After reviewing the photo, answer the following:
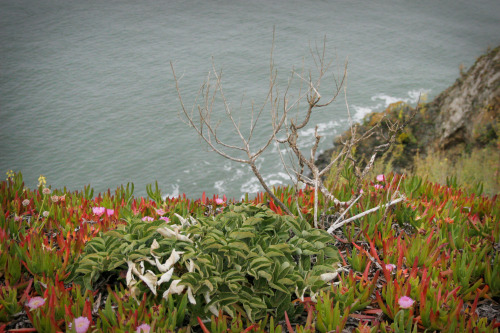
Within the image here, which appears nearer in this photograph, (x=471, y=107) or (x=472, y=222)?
(x=472, y=222)

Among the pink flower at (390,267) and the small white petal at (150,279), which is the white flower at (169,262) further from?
the pink flower at (390,267)

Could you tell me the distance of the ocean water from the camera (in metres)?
12.8

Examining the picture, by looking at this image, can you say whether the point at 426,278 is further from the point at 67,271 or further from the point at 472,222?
the point at 67,271

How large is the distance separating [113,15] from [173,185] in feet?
44.5

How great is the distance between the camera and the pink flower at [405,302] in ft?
8.10

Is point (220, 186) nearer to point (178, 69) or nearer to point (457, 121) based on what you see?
point (457, 121)

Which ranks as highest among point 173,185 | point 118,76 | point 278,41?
point 278,41

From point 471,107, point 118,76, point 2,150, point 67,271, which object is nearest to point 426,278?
point 67,271

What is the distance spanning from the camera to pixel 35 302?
2434 mm

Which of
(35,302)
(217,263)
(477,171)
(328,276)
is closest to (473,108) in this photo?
(477,171)

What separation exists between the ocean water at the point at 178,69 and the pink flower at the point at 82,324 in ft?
30.2

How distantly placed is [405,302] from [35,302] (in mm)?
2134

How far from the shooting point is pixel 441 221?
3672mm

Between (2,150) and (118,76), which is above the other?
(118,76)
